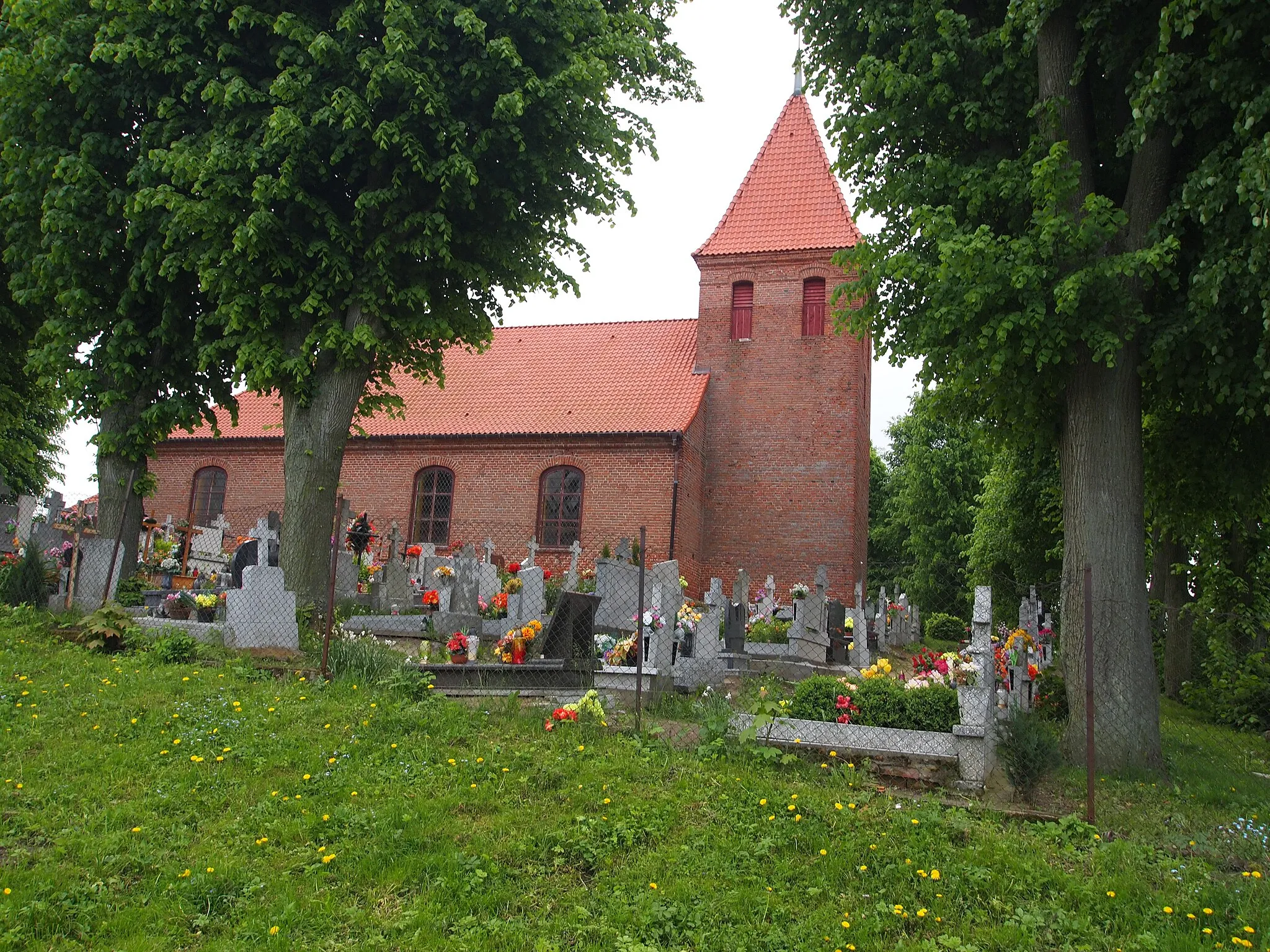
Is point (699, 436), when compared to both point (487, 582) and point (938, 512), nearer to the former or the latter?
point (487, 582)

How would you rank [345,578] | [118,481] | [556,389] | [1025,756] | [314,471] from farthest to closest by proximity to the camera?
[556,389] < [345,578] < [118,481] < [314,471] < [1025,756]

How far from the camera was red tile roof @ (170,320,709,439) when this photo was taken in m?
22.2

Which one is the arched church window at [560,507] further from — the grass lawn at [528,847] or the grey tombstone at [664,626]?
the grass lawn at [528,847]

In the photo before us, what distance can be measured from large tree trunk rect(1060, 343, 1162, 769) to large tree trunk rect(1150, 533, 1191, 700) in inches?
344

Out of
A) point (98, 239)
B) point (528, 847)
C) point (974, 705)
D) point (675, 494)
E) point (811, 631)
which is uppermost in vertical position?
point (98, 239)

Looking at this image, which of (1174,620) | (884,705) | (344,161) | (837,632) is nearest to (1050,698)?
(837,632)

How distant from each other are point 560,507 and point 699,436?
11.4ft

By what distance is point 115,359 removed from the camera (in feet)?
39.5

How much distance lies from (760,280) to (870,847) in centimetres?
1811

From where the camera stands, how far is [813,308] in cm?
2212

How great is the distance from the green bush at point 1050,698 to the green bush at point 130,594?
34.3ft

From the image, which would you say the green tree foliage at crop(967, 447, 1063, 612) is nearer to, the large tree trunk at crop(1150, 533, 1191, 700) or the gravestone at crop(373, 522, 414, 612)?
the large tree trunk at crop(1150, 533, 1191, 700)

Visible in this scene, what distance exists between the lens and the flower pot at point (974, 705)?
7270 millimetres

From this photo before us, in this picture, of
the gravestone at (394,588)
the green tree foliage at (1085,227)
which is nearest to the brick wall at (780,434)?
the gravestone at (394,588)
